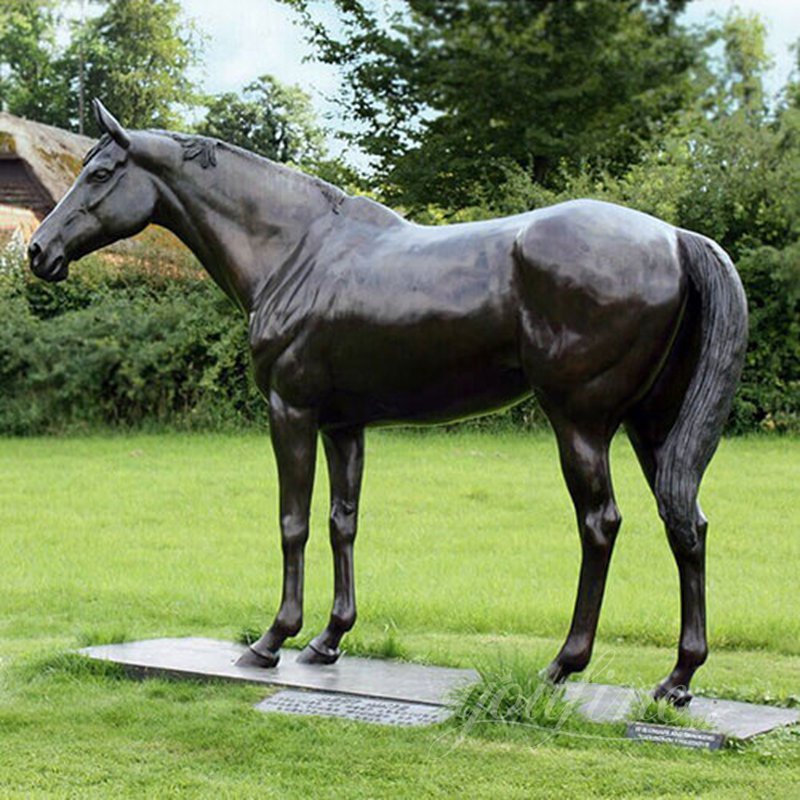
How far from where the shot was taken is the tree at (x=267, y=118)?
30781 millimetres

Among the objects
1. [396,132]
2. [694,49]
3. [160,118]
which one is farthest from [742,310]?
[160,118]

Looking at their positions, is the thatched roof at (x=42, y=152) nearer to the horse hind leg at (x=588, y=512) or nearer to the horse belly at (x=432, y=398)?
the horse belly at (x=432, y=398)

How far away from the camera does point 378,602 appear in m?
7.47

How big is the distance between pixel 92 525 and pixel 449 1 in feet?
22.3

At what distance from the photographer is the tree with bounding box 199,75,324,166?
1212 inches

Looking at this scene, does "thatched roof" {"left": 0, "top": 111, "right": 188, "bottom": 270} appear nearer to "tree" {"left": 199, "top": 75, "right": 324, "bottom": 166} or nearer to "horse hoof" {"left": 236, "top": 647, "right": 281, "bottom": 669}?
"tree" {"left": 199, "top": 75, "right": 324, "bottom": 166}

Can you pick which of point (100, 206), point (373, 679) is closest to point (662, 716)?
point (373, 679)

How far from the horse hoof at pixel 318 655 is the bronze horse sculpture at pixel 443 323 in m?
0.01

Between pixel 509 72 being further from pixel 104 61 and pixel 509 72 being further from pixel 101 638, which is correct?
pixel 104 61

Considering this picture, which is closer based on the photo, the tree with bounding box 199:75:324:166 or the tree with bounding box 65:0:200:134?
the tree with bounding box 199:75:324:166

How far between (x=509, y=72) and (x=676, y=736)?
295 cm

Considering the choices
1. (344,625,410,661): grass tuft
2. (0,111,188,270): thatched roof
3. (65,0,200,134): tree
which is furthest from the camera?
(65,0,200,134): tree

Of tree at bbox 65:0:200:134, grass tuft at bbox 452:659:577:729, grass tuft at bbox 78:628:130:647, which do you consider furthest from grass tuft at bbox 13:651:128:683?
tree at bbox 65:0:200:134

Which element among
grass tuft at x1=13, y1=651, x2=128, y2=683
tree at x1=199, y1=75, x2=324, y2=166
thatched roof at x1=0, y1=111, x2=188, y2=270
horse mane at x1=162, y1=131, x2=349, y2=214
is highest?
tree at x1=199, y1=75, x2=324, y2=166
